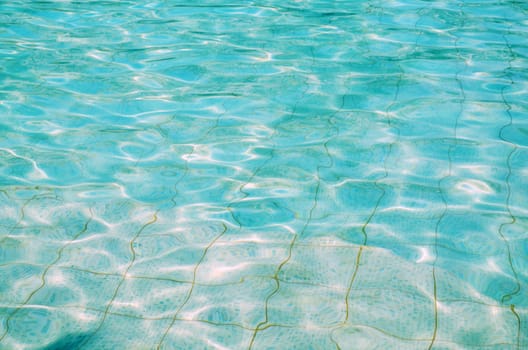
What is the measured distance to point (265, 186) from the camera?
2.82m

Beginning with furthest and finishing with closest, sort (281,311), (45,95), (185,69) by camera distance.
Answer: (185,69) → (45,95) → (281,311)

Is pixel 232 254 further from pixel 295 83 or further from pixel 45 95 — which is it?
pixel 45 95

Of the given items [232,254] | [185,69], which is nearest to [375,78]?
[185,69]

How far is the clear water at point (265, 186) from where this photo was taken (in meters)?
2.06

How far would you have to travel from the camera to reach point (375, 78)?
387 centimetres

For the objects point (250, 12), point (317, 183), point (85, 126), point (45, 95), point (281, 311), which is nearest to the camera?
point (281, 311)

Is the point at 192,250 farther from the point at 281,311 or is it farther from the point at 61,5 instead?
the point at 61,5

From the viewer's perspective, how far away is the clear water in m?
2.06

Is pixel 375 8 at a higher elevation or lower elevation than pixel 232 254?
higher

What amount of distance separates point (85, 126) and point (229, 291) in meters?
1.68

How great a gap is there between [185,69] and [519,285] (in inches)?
107

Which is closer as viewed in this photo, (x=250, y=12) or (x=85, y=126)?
(x=85, y=126)

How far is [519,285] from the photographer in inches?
85.3

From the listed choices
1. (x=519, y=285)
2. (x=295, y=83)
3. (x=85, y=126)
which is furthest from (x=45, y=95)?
(x=519, y=285)
